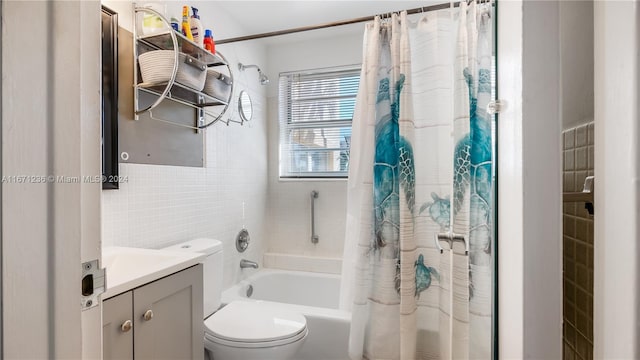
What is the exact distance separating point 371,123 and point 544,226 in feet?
4.31

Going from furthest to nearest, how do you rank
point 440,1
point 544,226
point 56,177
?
point 440,1
point 56,177
point 544,226

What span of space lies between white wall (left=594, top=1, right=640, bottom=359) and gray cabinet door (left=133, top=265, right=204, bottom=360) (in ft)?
3.41

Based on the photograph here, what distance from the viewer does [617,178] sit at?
0.89 ft

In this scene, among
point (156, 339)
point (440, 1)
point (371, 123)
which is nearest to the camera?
point (156, 339)

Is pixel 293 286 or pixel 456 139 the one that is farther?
pixel 293 286

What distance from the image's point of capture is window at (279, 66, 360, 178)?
8.50 feet

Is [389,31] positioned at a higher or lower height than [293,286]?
higher

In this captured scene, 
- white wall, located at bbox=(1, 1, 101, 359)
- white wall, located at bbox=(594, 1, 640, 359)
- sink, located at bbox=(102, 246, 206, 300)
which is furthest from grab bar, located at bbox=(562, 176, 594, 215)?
sink, located at bbox=(102, 246, 206, 300)

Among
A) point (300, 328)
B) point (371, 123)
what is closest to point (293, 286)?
point (300, 328)

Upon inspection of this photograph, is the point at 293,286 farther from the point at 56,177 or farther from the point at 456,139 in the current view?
the point at 56,177

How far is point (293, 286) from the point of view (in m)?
2.54

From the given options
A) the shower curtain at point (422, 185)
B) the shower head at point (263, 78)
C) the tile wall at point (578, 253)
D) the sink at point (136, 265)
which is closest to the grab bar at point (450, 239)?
the shower curtain at point (422, 185)

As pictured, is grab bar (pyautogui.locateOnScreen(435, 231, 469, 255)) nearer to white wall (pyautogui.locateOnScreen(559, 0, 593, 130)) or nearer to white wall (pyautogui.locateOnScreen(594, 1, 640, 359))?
white wall (pyautogui.locateOnScreen(559, 0, 593, 130))

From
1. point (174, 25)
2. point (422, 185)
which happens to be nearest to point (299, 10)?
point (174, 25)
